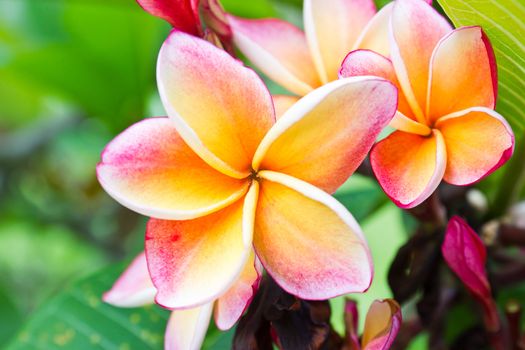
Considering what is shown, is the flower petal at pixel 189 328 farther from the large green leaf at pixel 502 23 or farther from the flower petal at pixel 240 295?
the large green leaf at pixel 502 23

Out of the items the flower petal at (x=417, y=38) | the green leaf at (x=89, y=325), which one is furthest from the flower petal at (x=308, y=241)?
the green leaf at (x=89, y=325)

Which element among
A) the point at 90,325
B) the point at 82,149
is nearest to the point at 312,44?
the point at 90,325

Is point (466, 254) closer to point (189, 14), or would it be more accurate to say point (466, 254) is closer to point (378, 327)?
point (378, 327)

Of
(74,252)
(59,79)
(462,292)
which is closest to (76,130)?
(59,79)

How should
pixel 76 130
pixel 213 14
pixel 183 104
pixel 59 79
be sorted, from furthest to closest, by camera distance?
pixel 76 130 → pixel 59 79 → pixel 213 14 → pixel 183 104

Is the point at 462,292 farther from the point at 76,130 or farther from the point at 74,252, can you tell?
the point at 74,252

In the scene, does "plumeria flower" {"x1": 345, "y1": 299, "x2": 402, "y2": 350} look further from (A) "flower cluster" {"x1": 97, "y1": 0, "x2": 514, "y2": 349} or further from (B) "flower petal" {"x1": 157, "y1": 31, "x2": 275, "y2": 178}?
(B) "flower petal" {"x1": 157, "y1": 31, "x2": 275, "y2": 178}
